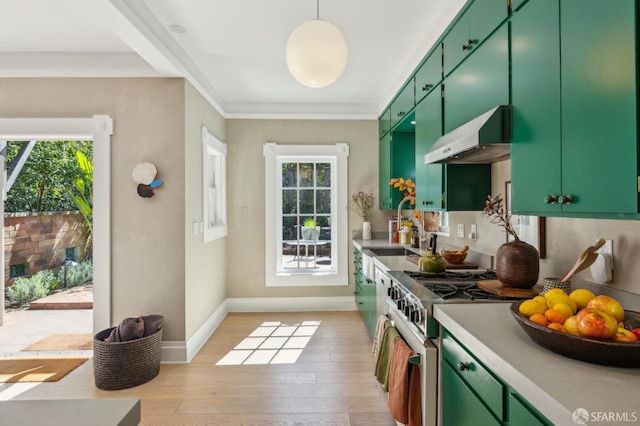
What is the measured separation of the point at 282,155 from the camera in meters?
4.70

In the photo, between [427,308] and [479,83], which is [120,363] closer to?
[427,308]

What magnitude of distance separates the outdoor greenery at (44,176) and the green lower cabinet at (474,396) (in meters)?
5.58

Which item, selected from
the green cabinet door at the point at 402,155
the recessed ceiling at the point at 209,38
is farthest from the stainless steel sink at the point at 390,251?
the recessed ceiling at the point at 209,38

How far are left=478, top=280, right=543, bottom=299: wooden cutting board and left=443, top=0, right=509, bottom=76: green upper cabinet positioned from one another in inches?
50.8

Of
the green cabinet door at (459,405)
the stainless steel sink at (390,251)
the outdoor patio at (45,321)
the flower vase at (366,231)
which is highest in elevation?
the flower vase at (366,231)

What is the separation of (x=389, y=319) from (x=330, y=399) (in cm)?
81

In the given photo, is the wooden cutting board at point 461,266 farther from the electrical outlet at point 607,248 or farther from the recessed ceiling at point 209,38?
the recessed ceiling at point 209,38

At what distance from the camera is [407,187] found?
12.9 ft

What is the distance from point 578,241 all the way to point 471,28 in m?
1.29

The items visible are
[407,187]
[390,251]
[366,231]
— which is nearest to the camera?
[390,251]

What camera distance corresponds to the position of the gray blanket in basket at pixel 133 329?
2.82 m

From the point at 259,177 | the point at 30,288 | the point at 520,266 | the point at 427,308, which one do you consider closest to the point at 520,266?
the point at 520,266

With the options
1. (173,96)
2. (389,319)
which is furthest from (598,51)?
(173,96)

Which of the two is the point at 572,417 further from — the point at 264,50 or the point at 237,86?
the point at 237,86
